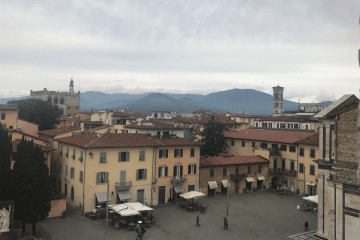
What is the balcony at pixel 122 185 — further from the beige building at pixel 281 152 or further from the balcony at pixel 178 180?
the beige building at pixel 281 152

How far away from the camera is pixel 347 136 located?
21000 millimetres

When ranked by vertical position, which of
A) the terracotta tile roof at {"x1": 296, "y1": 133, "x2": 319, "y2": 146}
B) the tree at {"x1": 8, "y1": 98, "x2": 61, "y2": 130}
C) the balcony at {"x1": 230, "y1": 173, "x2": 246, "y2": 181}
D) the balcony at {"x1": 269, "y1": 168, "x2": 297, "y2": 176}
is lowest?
the balcony at {"x1": 230, "y1": 173, "x2": 246, "y2": 181}

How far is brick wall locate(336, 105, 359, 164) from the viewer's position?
808 inches

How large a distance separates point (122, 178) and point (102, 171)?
2.45m

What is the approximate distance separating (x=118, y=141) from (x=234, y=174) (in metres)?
17.5

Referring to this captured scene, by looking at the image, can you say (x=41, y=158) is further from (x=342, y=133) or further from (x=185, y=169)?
(x=342, y=133)

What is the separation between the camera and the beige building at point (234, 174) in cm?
4169

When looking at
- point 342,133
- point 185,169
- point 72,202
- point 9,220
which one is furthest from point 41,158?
point 342,133

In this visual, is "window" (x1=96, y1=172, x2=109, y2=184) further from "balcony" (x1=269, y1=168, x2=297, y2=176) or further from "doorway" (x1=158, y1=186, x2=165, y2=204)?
"balcony" (x1=269, y1=168, x2=297, y2=176)

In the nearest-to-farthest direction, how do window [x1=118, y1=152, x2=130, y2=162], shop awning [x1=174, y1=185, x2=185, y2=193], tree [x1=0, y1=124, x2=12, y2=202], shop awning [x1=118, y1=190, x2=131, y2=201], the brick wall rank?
1. the brick wall
2. tree [x1=0, y1=124, x2=12, y2=202]
3. shop awning [x1=118, y1=190, x2=131, y2=201]
4. window [x1=118, y1=152, x2=130, y2=162]
5. shop awning [x1=174, y1=185, x2=185, y2=193]

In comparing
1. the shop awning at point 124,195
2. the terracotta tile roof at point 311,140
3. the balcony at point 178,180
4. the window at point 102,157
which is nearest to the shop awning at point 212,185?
the balcony at point 178,180

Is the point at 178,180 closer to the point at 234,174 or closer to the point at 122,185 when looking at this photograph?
the point at 122,185

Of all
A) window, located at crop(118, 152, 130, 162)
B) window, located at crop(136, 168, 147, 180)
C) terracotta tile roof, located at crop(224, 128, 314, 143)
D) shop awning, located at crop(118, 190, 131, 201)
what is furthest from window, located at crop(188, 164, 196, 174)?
terracotta tile roof, located at crop(224, 128, 314, 143)

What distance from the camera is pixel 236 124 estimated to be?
84.0 meters
